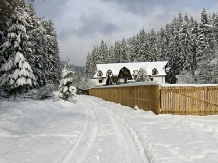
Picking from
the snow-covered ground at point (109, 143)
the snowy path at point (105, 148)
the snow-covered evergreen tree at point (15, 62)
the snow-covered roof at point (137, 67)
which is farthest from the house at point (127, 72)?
the snowy path at point (105, 148)

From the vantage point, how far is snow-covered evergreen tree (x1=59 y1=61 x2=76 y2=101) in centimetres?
2652

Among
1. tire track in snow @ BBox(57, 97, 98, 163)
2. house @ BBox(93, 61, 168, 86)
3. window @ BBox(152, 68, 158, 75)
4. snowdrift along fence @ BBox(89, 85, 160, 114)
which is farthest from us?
window @ BBox(152, 68, 158, 75)

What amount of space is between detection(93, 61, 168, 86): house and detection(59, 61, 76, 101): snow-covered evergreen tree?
35.7 m

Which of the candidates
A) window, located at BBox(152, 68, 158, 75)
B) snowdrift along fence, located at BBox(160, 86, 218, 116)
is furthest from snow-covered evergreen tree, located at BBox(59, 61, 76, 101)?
window, located at BBox(152, 68, 158, 75)

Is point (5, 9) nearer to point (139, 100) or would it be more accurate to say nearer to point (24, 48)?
point (139, 100)

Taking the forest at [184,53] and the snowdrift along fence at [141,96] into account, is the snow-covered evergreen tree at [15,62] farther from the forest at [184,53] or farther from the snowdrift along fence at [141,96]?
the forest at [184,53]

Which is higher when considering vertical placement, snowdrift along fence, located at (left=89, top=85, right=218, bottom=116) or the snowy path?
snowdrift along fence, located at (left=89, top=85, right=218, bottom=116)

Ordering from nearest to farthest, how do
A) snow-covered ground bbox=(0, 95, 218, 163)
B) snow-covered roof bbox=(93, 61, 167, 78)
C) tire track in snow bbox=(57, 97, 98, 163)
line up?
tire track in snow bbox=(57, 97, 98, 163)
snow-covered ground bbox=(0, 95, 218, 163)
snow-covered roof bbox=(93, 61, 167, 78)

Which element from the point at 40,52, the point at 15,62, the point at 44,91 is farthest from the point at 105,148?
the point at 40,52

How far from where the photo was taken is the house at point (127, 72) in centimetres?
6378

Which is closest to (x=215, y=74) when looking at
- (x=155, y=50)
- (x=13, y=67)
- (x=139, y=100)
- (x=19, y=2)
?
(x=139, y=100)

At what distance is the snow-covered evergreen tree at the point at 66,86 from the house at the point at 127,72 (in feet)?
117

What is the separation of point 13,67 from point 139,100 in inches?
498

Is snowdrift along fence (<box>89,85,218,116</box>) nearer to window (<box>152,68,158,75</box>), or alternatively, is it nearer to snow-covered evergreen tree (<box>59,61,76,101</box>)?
snow-covered evergreen tree (<box>59,61,76,101</box>)
